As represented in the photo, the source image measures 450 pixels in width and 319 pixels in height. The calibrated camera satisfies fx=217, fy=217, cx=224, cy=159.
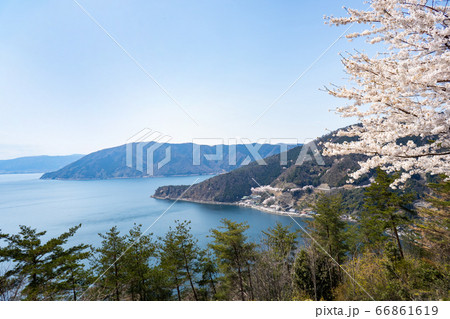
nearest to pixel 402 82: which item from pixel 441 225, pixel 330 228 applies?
pixel 441 225

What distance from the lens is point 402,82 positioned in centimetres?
192

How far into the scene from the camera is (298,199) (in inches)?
3263

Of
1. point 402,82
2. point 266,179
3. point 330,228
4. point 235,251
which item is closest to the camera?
point 402,82

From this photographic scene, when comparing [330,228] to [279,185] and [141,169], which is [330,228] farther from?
[141,169]

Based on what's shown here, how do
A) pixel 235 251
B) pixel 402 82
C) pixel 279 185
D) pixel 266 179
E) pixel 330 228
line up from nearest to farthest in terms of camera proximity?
pixel 402 82 → pixel 235 251 → pixel 330 228 → pixel 279 185 → pixel 266 179

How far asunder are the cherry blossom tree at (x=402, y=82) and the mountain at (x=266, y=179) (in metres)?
82.2

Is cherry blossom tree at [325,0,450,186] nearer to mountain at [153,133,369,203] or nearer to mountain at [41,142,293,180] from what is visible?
mountain at [153,133,369,203]

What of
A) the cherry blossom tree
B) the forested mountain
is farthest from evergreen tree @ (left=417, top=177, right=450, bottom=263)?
the forested mountain

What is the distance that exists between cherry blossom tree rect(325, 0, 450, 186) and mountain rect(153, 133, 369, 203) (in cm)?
8222

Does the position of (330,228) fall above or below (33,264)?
below

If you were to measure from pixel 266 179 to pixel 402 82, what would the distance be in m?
101

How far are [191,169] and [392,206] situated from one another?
152908 millimetres

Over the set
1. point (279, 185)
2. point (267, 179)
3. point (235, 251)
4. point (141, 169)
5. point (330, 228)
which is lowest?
point (279, 185)

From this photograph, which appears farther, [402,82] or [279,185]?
[279,185]
